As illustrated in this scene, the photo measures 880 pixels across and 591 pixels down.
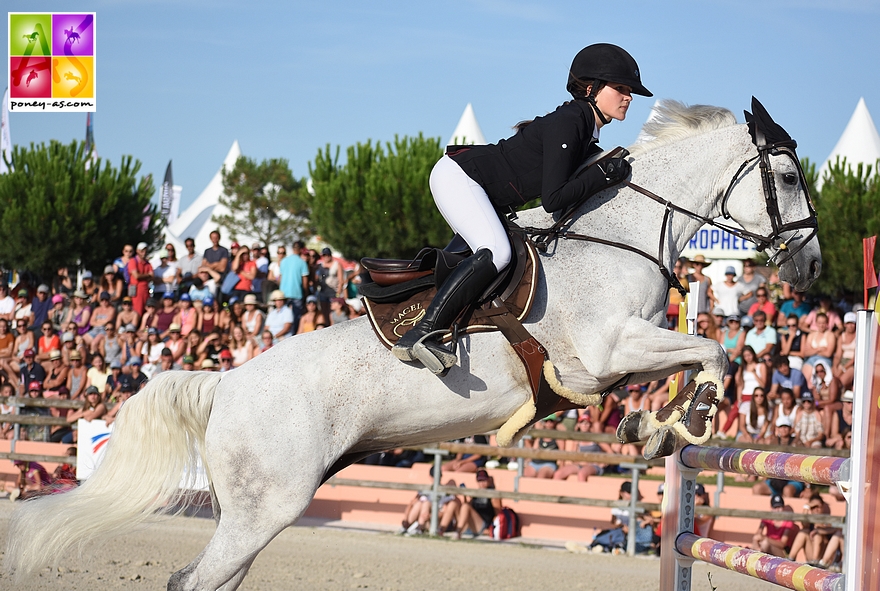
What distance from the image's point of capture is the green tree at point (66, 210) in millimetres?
20641

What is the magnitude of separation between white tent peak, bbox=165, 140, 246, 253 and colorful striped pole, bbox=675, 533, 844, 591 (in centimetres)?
2815

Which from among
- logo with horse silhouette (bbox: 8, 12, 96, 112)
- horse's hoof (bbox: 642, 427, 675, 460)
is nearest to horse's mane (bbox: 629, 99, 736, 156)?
horse's hoof (bbox: 642, 427, 675, 460)

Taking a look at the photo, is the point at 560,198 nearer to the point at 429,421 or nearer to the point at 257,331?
the point at 429,421

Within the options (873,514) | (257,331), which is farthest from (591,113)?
(257,331)

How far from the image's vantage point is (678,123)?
14.0ft

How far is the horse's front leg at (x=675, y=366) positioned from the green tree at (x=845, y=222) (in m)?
12.8

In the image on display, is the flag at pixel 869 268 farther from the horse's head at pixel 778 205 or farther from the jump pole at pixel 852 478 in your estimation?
the horse's head at pixel 778 205

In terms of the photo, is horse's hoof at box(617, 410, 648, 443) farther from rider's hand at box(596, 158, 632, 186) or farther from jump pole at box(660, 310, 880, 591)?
rider's hand at box(596, 158, 632, 186)

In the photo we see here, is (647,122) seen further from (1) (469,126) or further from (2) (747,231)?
(1) (469,126)

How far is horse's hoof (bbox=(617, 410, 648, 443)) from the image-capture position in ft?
12.7

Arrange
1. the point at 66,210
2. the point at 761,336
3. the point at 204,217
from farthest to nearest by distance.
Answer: the point at 204,217, the point at 66,210, the point at 761,336

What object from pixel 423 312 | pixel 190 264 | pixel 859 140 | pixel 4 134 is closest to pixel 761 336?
pixel 423 312

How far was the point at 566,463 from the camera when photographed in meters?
9.52

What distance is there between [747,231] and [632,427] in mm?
1011
